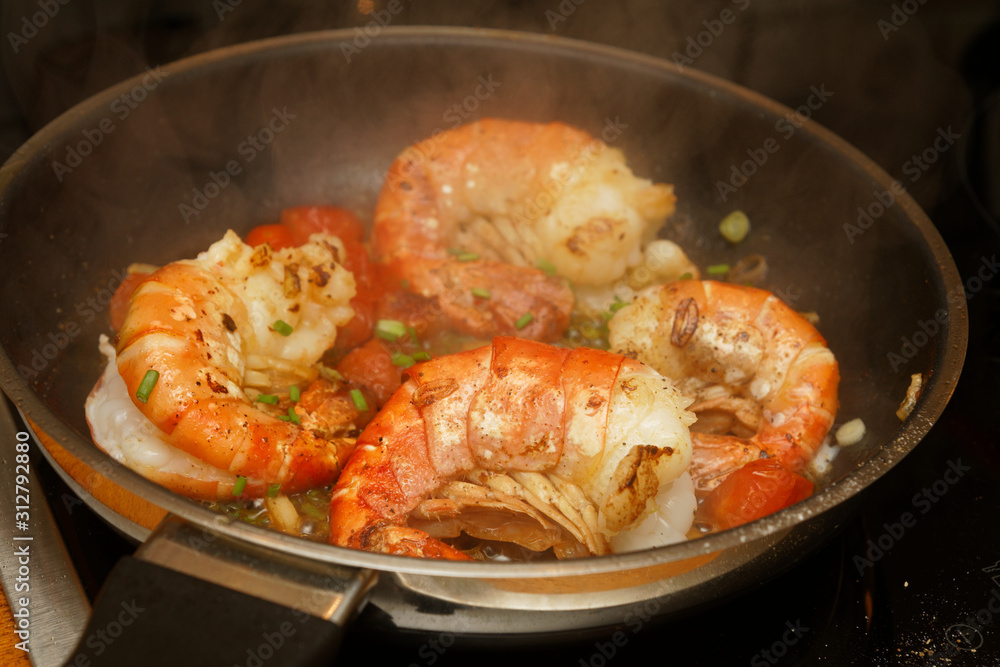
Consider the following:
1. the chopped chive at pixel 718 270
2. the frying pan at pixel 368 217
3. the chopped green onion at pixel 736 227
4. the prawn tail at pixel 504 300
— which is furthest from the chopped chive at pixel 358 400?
the chopped green onion at pixel 736 227

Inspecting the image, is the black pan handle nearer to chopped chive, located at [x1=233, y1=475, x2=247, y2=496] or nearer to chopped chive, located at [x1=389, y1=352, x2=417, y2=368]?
chopped chive, located at [x1=233, y1=475, x2=247, y2=496]

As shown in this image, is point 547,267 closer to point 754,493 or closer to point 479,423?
point 479,423

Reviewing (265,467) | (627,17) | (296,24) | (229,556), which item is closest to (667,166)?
(627,17)

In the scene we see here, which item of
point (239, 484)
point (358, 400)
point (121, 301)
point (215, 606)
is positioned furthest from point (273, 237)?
point (215, 606)

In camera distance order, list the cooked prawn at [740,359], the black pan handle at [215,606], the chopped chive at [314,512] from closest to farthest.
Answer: the black pan handle at [215,606]
the chopped chive at [314,512]
the cooked prawn at [740,359]

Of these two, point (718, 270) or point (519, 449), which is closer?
point (519, 449)

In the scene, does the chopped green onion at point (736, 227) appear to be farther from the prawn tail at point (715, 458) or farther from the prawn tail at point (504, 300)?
the prawn tail at point (715, 458)

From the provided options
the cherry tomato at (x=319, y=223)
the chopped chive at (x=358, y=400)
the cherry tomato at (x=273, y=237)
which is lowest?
the chopped chive at (x=358, y=400)

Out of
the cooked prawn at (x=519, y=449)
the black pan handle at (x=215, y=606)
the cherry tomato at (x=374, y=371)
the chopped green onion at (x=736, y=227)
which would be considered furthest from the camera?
the chopped green onion at (x=736, y=227)
